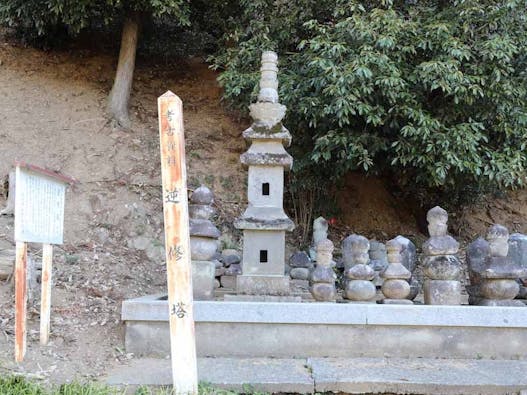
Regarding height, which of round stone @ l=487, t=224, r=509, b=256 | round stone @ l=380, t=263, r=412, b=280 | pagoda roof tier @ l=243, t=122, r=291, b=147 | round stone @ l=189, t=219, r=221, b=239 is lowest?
round stone @ l=380, t=263, r=412, b=280

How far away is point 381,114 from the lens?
7.73 m

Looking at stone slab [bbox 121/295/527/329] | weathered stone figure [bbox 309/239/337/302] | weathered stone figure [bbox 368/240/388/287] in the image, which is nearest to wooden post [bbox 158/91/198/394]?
stone slab [bbox 121/295/527/329]

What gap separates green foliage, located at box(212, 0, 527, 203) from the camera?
24.1 feet

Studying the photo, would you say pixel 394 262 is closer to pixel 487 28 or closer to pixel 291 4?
pixel 487 28

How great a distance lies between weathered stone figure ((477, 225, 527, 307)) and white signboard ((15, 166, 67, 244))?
4.20 metres

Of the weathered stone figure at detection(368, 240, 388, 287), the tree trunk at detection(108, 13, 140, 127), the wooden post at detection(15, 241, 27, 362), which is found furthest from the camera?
the tree trunk at detection(108, 13, 140, 127)

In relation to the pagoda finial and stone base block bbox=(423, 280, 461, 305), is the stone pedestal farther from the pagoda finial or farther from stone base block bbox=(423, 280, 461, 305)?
the pagoda finial

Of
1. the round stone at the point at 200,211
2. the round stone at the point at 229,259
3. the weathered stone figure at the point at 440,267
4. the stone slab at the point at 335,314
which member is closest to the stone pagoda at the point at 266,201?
the round stone at the point at 200,211

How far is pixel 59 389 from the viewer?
3588mm

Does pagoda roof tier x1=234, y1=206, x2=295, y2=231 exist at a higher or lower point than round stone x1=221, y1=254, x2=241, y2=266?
higher

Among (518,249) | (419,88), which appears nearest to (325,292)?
(518,249)

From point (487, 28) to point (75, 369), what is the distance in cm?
726

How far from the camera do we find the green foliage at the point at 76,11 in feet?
31.7

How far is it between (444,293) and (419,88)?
12.6 ft
